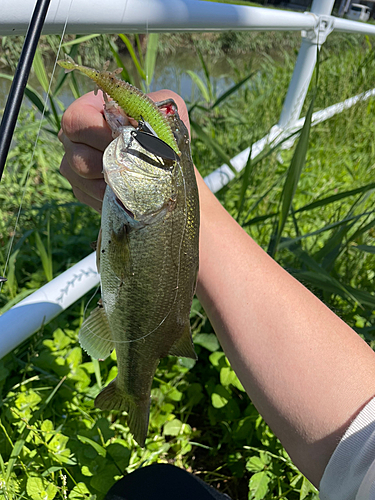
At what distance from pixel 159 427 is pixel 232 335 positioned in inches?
34.8

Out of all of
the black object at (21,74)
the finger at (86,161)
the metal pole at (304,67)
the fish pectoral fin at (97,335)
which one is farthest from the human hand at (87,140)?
the metal pole at (304,67)

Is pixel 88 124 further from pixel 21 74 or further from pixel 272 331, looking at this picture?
pixel 272 331

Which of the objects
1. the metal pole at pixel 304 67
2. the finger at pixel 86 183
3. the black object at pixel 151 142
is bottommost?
the finger at pixel 86 183

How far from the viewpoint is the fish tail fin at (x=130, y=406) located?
44.1 inches

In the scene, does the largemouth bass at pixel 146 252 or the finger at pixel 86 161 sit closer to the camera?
the largemouth bass at pixel 146 252

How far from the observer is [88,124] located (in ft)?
3.05

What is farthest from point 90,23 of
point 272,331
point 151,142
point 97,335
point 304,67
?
point 304,67

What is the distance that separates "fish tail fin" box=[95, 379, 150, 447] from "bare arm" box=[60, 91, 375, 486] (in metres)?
0.29

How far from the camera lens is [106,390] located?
115cm

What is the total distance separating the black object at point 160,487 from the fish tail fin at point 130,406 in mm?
300

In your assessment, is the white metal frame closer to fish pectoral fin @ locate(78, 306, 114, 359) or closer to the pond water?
fish pectoral fin @ locate(78, 306, 114, 359)

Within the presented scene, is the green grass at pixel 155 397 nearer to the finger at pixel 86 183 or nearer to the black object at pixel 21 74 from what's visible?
the finger at pixel 86 183

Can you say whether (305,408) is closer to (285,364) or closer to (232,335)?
(285,364)

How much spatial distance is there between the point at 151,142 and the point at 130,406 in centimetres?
74
